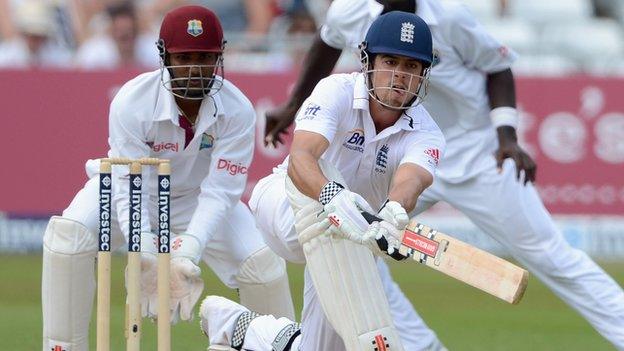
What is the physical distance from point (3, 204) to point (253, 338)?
19.8 feet

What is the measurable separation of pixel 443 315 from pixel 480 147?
7.37 ft

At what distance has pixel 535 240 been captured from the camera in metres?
6.03

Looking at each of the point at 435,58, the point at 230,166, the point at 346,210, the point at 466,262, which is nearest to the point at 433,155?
the point at 435,58

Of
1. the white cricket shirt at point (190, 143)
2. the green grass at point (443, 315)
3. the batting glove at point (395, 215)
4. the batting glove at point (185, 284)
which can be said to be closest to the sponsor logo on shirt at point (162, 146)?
the white cricket shirt at point (190, 143)

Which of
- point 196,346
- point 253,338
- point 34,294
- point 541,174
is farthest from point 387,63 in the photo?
point 541,174

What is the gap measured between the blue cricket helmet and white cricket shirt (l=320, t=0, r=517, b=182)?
1079 mm

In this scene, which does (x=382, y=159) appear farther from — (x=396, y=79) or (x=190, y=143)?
(x=190, y=143)

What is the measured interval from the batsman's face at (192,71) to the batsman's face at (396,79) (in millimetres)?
714

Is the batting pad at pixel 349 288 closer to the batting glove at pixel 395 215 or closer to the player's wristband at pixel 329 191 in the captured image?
the player's wristband at pixel 329 191

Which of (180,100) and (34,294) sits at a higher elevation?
(180,100)

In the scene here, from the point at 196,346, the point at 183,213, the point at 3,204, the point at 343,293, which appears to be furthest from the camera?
the point at 3,204

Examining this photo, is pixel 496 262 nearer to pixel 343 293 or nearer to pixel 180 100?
pixel 343 293

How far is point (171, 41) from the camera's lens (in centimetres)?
514

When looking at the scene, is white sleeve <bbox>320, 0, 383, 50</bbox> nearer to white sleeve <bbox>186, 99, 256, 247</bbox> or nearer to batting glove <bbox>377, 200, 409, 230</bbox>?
white sleeve <bbox>186, 99, 256, 247</bbox>
